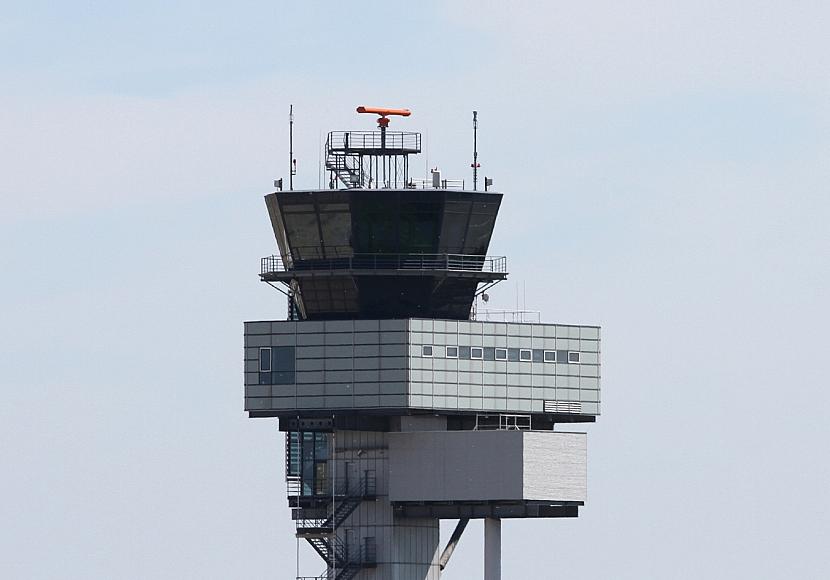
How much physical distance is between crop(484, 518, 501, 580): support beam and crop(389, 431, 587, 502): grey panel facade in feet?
7.76

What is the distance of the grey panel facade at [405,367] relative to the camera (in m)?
156

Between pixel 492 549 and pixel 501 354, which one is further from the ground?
pixel 501 354

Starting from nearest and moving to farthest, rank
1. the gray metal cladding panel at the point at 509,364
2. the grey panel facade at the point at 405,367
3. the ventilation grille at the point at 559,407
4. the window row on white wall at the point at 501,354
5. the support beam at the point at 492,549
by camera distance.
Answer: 1. the grey panel facade at the point at 405,367
2. the gray metal cladding panel at the point at 509,364
3. the window row on white wall at the point at 501,354
4. the support beam at the point at 492,549
5. the ventilation grille at the point at 559,407

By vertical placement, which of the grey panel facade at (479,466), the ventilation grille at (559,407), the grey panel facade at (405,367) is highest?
the grey panel facade at (405,367)

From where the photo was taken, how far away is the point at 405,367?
15625 cm

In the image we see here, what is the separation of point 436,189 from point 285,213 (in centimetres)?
667

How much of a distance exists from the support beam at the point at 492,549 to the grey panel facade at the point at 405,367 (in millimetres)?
5048

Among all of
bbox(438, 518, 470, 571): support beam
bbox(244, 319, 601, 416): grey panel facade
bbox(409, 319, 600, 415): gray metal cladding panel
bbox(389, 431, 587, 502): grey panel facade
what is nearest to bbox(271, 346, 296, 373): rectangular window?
bbox(244, 319, 601, 416): grey panel facade

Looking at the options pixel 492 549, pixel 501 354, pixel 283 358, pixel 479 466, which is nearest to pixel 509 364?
pixel 501 354


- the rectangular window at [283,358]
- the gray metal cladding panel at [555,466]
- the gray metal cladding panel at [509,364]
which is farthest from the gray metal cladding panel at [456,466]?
the rectangular window at [283,358]

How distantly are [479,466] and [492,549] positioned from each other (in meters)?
4.07

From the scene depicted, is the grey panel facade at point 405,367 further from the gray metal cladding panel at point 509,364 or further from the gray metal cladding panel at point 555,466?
the gray metal cladding panel at point 555,466

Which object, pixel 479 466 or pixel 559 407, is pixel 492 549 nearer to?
pixel 479 466

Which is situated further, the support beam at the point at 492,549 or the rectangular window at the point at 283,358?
the support beam at the point at 492,549
